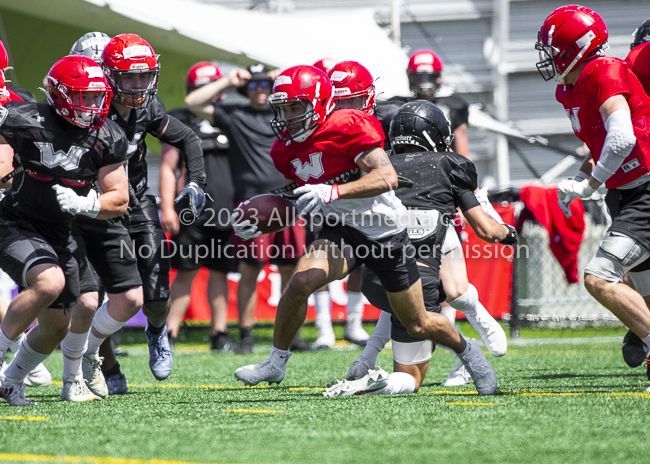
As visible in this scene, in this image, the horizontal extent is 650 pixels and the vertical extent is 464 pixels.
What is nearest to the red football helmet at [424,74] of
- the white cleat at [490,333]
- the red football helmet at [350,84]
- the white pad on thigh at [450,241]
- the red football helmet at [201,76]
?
the red football helmet at [350,84]

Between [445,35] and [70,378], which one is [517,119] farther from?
[70,378]

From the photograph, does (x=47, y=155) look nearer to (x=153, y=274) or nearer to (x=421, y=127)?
(x=153, y=274)

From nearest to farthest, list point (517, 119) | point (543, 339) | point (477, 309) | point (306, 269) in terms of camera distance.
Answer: point (306, 269) → point (477, 309) → point (543, 339) → point (517, 119)

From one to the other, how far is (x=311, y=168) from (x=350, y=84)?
101 centimetres

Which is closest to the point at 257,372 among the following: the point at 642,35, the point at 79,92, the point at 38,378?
the point at 79,92

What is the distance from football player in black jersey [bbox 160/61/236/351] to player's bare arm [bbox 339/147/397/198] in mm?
3149

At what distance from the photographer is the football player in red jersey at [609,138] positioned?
405 cm

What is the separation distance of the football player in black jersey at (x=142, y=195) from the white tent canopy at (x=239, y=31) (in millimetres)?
4222

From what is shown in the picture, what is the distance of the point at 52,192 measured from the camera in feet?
13.2

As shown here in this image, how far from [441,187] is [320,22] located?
8497mm

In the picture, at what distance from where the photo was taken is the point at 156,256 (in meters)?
Result: 4.89

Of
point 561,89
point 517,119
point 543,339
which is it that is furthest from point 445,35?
point 561,89

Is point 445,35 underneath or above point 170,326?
above

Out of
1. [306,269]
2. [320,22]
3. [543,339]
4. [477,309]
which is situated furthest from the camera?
[320,22]
